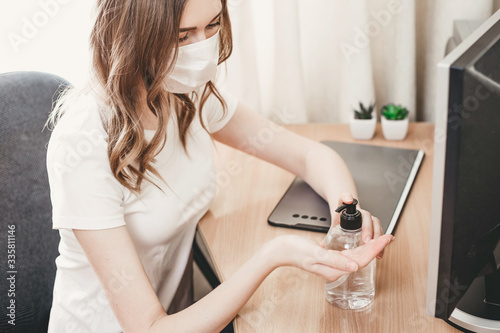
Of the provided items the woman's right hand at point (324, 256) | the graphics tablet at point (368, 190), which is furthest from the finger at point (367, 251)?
the graphics tablet at point (368, 190)

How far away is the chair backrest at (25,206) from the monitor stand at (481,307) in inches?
32.2

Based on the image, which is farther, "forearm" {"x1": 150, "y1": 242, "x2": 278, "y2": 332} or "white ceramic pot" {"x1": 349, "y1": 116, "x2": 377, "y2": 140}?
"white ceramic pot" {"x1": 349, "y1": 116, "x2": 377, "y2": 140}

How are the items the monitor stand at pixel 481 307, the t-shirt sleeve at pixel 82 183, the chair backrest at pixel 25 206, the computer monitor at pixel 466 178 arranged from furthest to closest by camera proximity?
1. the chair backrest at pixel 25 206
2. the t-shirt sleeve at pixel 82 183
3. the monitor stand at pixel 481 307
4. the computer monitor at pixel 466 178

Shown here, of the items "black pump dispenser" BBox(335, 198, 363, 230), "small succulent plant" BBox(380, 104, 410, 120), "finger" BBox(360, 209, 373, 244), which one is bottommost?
"small succulent plant" BBox(380, 104, 410, 120)

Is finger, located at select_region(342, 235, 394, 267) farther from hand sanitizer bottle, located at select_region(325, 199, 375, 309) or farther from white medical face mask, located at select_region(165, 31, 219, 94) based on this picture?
white medical face mask, located at select_region(165, 31, 219, 94)

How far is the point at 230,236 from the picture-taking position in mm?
1033

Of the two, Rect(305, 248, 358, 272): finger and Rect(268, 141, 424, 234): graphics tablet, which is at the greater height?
Rect(305, 248, 358, 272): finger

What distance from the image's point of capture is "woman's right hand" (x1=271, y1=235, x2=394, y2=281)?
753 mm

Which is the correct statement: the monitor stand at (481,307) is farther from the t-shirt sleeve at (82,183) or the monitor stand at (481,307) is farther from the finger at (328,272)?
the t-shirt sleeve at (82,183)

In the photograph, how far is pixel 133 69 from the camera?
2.83ft

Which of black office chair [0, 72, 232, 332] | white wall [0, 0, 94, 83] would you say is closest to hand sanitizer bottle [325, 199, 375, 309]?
black office chair [0, 72, 232, 332]

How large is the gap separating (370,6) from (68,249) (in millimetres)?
1025

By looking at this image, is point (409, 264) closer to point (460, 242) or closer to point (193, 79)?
point (460, 242)

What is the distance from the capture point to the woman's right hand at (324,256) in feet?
2.47
